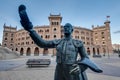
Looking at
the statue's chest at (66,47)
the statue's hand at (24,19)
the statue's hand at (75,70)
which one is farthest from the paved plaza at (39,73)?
the statue's hand at (24,19)

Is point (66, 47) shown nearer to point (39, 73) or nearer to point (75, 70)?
point (75, 70)

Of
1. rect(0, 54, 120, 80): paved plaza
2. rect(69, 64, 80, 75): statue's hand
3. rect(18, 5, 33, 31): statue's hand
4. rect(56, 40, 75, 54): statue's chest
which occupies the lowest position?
rect(0, 54, 120, 80): paved plaza

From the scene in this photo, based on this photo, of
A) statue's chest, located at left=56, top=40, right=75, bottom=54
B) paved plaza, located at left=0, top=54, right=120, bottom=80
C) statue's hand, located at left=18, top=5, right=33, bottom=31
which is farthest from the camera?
paved plaza, located at left=0, top=54, right=120, bottom=80

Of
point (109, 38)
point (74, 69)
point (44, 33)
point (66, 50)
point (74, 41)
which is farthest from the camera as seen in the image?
point (109, 38)

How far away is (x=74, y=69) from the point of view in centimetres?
219

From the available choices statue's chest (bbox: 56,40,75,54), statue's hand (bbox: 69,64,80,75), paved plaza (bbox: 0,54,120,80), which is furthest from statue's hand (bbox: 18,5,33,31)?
paved plaza (bbox: 0,54,120,80)

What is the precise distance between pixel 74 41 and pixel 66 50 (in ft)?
0.92

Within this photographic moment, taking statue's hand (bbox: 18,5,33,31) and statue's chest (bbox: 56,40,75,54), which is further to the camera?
statue's chest (bbox: 56,40,75,54)

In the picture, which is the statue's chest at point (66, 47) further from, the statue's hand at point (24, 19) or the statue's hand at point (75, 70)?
the statue's hand at point (24, 19)

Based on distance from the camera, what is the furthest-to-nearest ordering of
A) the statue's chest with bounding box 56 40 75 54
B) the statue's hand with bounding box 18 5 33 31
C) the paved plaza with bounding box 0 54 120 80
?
the paved plaza with bounding box 0 54 120 80, the statue's chest with bounding box 56 40 75 54, the statue's hand with bounding box 18 5 33 31

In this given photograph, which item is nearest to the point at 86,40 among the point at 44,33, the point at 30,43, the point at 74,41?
the point at 44,33

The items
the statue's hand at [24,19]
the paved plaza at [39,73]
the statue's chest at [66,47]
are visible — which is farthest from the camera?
the paved plaza at [39,73]

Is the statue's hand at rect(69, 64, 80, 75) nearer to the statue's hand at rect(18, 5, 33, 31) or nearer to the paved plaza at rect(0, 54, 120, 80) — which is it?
the statue's hand at rect(18, 5, 33, 31)

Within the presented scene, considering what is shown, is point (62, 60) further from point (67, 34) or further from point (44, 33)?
point (44, 33)
